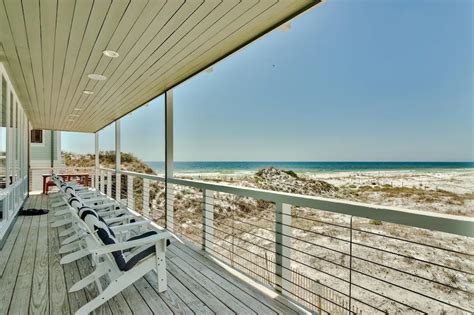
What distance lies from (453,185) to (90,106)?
67.2ft

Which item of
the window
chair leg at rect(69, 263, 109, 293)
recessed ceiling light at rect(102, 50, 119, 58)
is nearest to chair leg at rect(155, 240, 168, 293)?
chair leg at rect(69, 263, 109, 293)

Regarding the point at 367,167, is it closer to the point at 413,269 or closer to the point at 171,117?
the point at 413,269

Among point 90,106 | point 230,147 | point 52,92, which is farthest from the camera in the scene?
point 230,147

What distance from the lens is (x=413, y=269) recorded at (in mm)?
10852

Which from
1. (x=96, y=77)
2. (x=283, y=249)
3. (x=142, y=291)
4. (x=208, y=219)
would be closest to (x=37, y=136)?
(x=96, y=77)

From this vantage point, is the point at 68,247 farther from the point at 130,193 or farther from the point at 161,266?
A: the point at 130,193

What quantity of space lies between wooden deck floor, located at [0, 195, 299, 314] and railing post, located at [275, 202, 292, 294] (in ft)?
0.36

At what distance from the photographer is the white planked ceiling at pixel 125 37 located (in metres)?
2.04

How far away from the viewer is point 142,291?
7.63 ft

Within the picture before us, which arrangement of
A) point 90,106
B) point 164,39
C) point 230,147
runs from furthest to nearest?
point 230,147 < point 90,106 < point 164,39

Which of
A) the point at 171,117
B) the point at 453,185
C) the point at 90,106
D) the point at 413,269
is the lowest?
the point at 413,269

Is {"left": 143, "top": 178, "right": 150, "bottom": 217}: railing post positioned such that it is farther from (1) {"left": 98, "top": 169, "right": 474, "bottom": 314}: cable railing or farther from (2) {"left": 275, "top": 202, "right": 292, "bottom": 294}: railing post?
(2) {"left": 275, "top": 202, "right": 292, "bottom": 294}: railing post

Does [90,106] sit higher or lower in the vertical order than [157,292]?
higher

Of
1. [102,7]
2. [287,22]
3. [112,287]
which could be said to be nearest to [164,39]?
[102,7]
